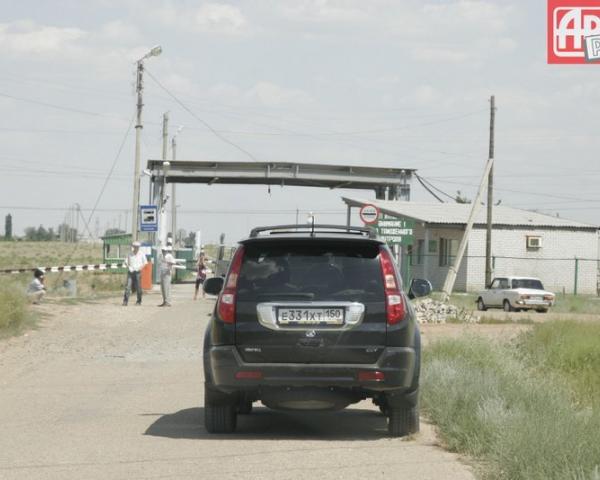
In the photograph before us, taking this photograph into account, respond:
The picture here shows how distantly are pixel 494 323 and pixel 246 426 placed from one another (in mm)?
18144

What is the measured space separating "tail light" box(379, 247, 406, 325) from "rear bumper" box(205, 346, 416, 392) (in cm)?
27

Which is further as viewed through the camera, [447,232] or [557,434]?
[447,232]

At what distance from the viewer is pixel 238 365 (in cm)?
993

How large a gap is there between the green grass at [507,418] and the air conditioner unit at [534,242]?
44.4 meters

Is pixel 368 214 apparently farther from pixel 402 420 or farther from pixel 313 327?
pixel 313 327

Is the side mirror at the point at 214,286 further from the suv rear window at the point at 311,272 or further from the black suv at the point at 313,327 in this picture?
the suv rear window at the point at 311,272

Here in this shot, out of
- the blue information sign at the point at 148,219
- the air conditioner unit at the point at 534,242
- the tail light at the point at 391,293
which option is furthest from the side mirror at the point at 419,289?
the air conditioner unit at the point at 534,242

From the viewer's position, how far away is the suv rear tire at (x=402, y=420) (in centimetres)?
1037

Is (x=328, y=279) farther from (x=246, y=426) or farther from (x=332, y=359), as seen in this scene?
(x=246, y=426)

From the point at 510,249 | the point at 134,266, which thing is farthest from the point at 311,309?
the point at 510,249

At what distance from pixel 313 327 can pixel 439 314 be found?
1922cm

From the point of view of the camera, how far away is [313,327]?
32.4 feet

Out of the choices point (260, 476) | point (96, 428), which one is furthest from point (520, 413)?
point (96, 428)

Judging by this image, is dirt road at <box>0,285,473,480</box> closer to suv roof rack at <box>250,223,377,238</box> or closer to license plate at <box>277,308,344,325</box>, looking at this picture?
license plate at <box>277,308,344,325</box>
